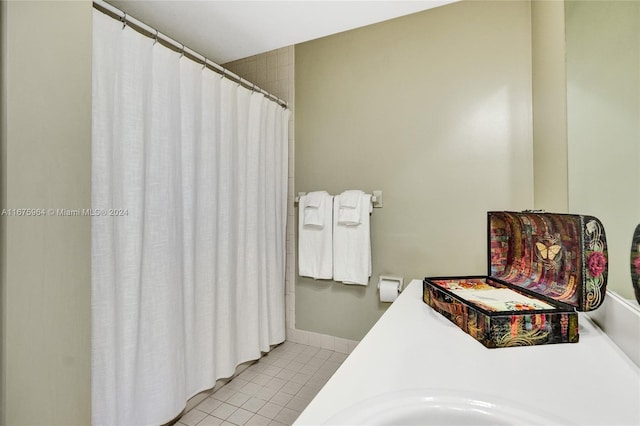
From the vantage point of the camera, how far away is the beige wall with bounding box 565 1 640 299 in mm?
713

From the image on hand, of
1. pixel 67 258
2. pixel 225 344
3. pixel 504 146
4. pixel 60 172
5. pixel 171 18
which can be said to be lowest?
pixel 225 344

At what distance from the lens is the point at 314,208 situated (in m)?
2.04

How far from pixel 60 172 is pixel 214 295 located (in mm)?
1042

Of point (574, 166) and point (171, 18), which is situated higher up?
point (171, 18)

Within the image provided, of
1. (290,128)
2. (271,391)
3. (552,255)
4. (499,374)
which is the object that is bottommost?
(271,391)

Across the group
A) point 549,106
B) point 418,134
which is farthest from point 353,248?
point 549,106

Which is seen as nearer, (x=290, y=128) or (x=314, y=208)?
(x=314, y=208)

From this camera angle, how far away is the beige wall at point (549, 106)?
1.03m

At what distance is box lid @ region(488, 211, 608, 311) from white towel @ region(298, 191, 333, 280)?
1.06 m

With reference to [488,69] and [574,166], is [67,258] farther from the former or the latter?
[488,69]

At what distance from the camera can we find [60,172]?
78cm

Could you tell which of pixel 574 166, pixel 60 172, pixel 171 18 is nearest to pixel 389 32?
pixel 171 18

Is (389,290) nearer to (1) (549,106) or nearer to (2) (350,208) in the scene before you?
(2) (350,208)

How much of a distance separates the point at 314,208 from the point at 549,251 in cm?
135
